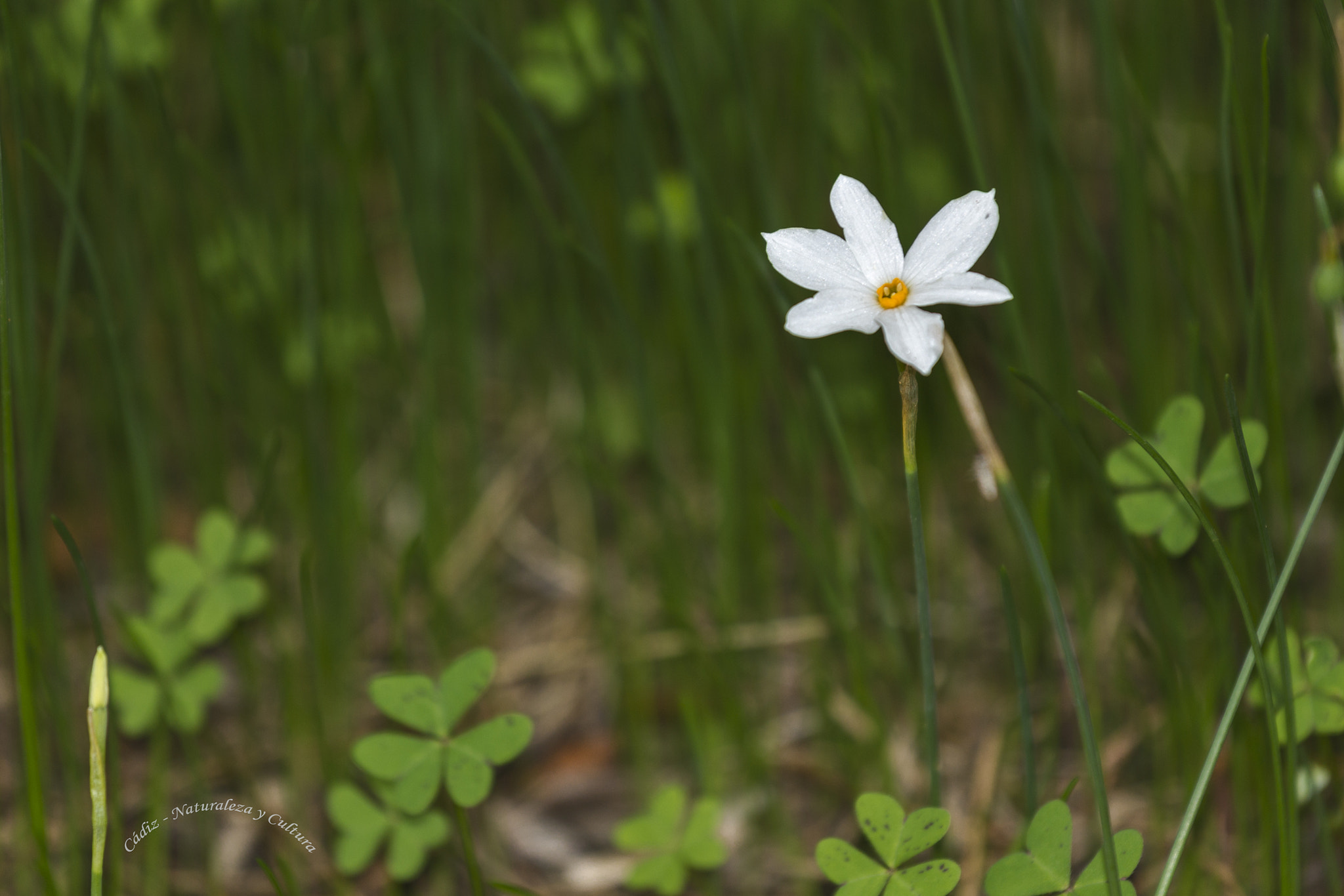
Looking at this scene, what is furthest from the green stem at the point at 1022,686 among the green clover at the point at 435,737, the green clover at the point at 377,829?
the green clover at the point at 377,829

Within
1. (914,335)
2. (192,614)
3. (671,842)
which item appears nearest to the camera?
(914,335)

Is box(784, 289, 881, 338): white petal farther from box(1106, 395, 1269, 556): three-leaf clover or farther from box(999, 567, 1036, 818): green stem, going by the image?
box(1106, 395, 1269, 556): three-leaf clover

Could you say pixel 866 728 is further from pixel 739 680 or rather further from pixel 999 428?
pixel 999 428

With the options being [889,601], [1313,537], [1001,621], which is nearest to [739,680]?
[889,601]

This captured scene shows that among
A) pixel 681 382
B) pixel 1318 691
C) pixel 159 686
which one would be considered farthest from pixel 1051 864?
pixel 159 686

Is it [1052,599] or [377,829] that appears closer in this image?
[1052,599]

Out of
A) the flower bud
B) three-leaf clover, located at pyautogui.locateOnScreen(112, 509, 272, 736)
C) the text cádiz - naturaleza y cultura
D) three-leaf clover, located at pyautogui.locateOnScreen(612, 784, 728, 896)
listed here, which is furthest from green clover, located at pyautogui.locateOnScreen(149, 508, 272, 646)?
three-leaf clover, located at pyautogui.locateOnScreen(612, 784, 728, 896)

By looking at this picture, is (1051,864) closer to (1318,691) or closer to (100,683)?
(1318,691)
